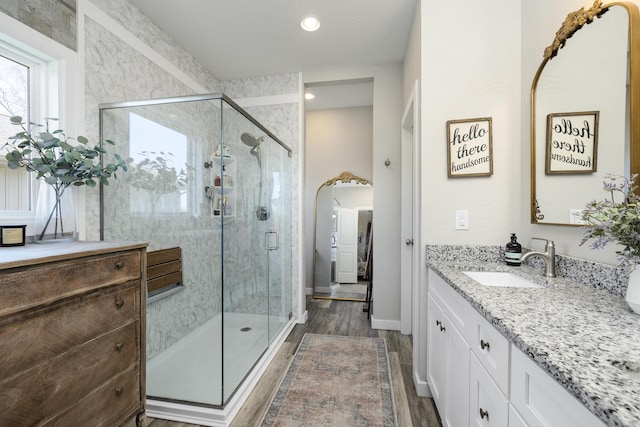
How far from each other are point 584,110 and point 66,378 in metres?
2.45

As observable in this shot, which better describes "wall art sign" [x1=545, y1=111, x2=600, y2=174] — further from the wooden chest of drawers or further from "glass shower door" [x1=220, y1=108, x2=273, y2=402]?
the wooden chest of drawers

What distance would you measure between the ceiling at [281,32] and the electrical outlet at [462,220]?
1.63m

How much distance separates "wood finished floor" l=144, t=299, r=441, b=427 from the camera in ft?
5.40

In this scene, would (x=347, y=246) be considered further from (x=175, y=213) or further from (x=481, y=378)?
(x=481, y=378)

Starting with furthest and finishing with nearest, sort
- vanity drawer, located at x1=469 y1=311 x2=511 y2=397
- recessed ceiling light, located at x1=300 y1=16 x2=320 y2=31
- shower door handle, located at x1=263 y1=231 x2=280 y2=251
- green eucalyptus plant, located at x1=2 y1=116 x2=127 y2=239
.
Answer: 1. shower door handle, located at x1=263 y1=231 x2=280 y2=251
2. recessed ceiling light, located at x1=300 y1=16 x2=320 y2=31
3. green eucalyptus plant, located at x1=2 y1=116 x2=127 y2=239
4. vanity drawer, located at x1=469 y1=311 x2=511 y2=397

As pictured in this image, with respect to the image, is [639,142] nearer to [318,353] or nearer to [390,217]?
[390,217]

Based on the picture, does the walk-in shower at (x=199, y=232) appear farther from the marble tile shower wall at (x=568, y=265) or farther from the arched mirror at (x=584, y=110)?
the arched mirror at (x=584, y=110)

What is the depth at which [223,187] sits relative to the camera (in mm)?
1969

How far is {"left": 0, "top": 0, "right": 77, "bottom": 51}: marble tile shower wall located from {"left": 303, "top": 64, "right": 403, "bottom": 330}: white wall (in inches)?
92.3

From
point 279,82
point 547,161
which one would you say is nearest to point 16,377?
point 547,161

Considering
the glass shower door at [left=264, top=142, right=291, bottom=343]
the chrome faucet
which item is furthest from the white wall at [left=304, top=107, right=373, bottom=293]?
the chrome faucet

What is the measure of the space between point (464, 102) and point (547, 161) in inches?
24.2

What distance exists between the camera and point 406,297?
9.30ft

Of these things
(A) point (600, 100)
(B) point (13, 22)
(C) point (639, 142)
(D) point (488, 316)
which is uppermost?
Answer: (B) point (13, 22)
